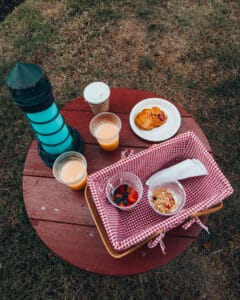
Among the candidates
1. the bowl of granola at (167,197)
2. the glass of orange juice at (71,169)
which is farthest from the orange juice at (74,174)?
the bowl of granola at (167,197)

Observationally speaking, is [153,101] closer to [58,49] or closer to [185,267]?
[185,267]

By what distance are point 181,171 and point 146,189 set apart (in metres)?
0.24

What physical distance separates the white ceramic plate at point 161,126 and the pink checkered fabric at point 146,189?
222 millimetres

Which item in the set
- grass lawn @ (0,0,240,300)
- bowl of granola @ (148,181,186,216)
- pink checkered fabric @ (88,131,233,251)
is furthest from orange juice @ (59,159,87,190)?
grass lawn @ (0,0,240,300)

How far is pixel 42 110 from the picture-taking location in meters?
1.35

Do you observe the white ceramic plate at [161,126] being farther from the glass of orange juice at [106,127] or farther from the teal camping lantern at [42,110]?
the teal camping lantern at [42,110]

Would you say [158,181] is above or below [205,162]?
below

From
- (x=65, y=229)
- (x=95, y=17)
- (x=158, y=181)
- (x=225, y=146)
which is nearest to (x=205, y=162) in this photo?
(x=158, y=181)

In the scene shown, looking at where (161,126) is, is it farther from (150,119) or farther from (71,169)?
(71,169)

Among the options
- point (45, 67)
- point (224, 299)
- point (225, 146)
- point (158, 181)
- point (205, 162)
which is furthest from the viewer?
point (45, 67)

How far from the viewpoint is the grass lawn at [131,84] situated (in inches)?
89.2

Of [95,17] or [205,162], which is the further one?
[95,17]

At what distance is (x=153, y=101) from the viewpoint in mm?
1912

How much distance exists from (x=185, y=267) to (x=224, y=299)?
36 cm
